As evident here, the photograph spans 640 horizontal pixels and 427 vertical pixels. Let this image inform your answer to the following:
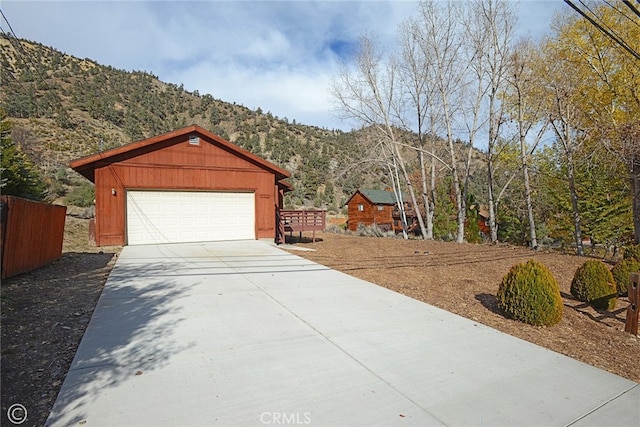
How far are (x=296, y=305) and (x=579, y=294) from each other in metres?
5.32

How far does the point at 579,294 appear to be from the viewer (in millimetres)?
6480

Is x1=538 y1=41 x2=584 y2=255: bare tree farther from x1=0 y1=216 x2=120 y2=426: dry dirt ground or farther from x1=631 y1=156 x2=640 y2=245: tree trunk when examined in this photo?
x1=0 y1=216 x2=120 y2=426: dry dirt ground

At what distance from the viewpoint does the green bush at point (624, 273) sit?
22.7 feet

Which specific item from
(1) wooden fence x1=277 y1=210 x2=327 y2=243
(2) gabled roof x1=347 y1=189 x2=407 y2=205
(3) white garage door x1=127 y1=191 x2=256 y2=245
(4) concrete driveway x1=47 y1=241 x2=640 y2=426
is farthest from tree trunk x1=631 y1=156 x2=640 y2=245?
(2) gabled roof x1=347 y1=189 x2=407 y2=205

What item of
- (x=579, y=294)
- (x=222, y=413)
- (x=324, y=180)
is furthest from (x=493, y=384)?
(x=324, y=180)

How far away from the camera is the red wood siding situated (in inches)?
1264

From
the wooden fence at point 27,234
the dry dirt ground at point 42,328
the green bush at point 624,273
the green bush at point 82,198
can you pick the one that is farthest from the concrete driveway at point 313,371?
the green bush at point 82,198

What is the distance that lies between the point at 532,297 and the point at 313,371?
3.53 m

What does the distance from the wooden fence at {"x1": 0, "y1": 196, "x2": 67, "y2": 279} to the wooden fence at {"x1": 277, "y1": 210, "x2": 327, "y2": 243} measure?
276 inches

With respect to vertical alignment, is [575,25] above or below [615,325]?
above

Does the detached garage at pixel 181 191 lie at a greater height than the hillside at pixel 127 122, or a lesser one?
lesser

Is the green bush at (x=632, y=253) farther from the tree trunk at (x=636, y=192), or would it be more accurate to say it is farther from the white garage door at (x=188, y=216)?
the white garage door at (x=188, y=216)

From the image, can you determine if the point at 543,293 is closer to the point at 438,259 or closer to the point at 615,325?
the point at 615,325

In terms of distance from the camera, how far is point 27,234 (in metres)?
6.75
